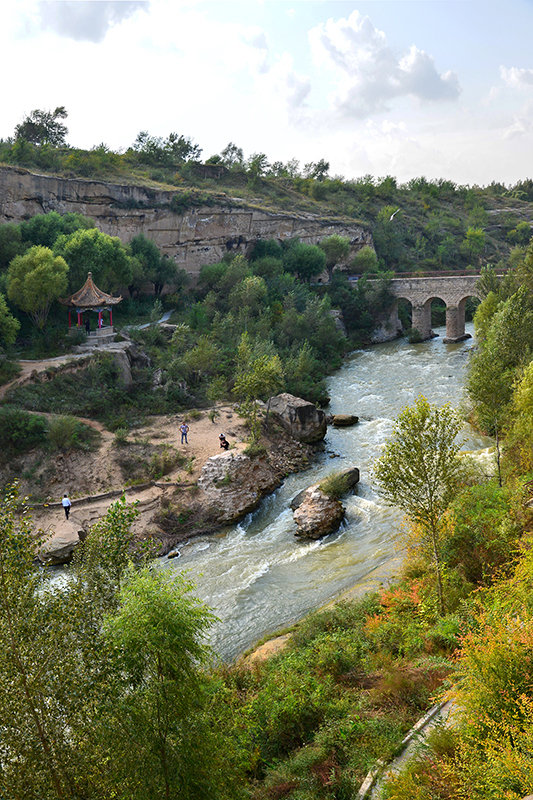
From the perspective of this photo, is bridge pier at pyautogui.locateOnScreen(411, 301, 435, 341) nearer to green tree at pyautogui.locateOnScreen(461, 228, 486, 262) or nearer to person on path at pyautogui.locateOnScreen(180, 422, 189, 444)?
green tree at pyautogui.locateOnScreen(461, 228, 486, 262)

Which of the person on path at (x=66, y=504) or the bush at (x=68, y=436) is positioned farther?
the bush at (x=68, y=436)

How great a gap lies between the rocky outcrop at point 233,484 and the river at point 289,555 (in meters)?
0.48

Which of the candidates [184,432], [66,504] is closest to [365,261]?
[184,432]

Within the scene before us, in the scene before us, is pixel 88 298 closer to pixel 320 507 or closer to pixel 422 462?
pixel 320 507

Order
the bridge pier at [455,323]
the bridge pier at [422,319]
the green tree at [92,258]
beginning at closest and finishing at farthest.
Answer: the green tree at [92,258]
the bridge pier at [455,323]
the bridge pier at [422,319]

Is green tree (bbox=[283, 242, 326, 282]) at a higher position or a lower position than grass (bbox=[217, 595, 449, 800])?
higher

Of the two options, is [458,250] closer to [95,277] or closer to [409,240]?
[409,240]

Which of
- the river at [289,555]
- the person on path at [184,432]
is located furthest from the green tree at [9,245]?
the river at [289,555]

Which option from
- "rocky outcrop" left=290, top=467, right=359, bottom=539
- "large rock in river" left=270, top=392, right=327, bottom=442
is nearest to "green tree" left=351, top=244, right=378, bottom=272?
"large rock in river" left=270, top=392, right=327, bottom=442

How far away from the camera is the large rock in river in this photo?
29.8m

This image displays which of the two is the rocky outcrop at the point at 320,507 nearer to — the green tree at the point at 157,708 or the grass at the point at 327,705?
the grass at the point at 327,705

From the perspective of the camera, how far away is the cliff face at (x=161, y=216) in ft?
141

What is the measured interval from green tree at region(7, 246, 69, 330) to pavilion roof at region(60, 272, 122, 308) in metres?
0.88

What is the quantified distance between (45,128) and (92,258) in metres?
35.0
